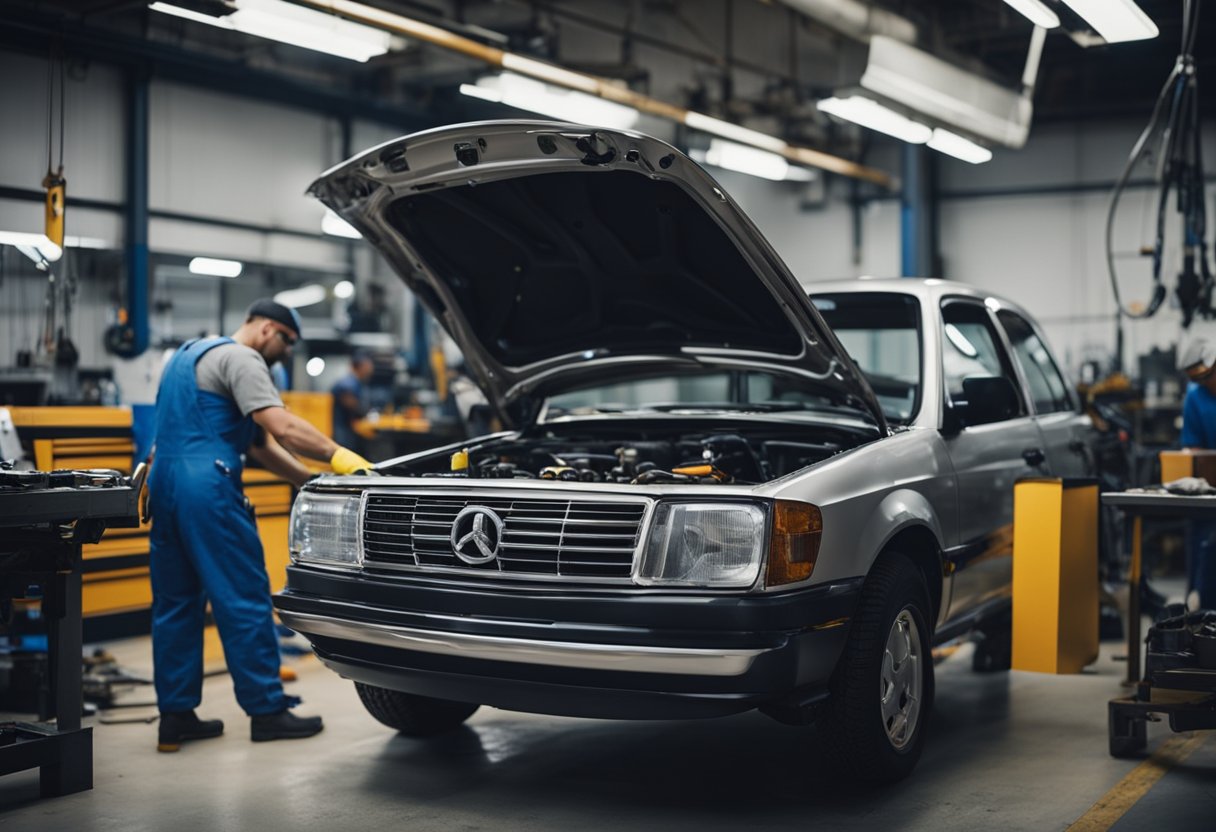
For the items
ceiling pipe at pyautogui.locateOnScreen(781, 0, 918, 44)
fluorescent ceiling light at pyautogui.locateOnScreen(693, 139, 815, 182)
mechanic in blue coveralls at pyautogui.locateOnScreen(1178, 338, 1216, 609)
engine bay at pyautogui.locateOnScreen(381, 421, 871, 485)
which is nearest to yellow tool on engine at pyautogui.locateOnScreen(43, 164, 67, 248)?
engine bay at pyautogui.locateOnScreen(381, 421, 871, 485)

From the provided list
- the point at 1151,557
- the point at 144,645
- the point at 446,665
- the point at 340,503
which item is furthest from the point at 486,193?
the point at 1151,557

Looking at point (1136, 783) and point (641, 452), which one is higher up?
point (641, 452)

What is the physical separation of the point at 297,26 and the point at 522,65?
1785mm

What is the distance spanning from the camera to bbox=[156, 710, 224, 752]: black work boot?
412cm

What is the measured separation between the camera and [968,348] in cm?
439

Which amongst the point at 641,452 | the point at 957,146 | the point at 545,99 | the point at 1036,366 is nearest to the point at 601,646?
the point at 641,452

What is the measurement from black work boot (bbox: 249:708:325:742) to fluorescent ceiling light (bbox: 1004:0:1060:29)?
4.37 m

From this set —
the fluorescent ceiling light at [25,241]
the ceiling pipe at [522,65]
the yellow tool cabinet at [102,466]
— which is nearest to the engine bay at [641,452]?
the yellow tool cabinet at [102,466]

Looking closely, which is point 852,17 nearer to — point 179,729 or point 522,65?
point 522,65

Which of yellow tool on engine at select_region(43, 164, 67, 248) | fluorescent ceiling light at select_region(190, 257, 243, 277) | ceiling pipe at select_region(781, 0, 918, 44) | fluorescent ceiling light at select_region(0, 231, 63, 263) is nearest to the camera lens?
yellow tool on engine at select_region(43, 164, 67, 248)

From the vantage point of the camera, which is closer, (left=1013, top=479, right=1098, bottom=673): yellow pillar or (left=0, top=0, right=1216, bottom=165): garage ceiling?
Answer: (left=1013, top=479, right=1098, bottom=673): yellow pillar

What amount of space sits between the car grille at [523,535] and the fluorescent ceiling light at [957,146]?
24.0 ft

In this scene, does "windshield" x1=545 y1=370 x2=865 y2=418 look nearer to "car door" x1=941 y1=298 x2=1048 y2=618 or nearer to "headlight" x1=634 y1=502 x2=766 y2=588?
"car door" x1=941 y1=298 x2=1048 y2=618

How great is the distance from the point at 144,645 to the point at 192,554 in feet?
7.55
